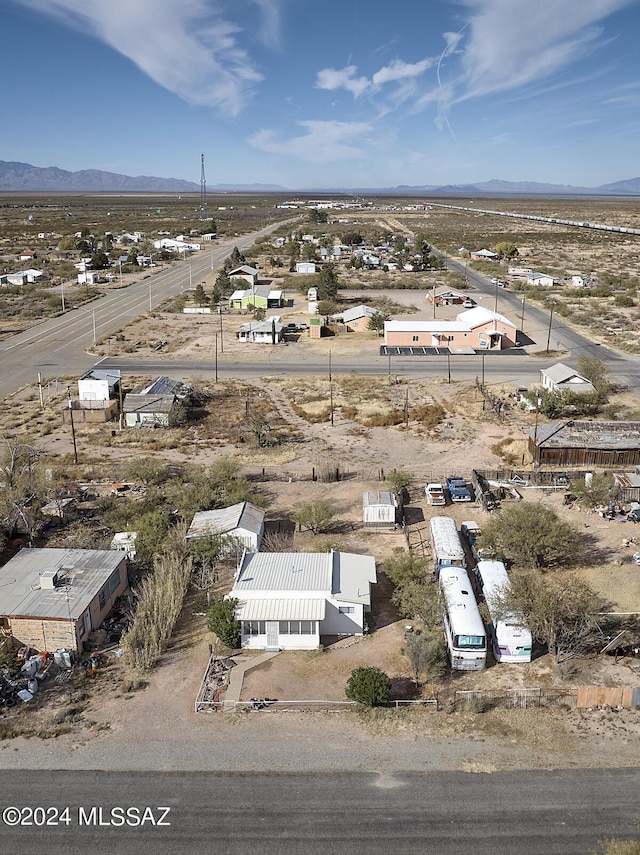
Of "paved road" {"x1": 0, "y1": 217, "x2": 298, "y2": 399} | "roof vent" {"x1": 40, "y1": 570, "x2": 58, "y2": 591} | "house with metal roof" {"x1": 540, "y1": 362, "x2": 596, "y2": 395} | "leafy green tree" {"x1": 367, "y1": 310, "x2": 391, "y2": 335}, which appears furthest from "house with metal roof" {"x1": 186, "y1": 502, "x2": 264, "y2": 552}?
"leafy green tree" {"x1": 367, "y1": 310, "x2": 391, "y2": 335}

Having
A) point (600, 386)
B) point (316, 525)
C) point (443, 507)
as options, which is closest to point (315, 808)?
point (316, 525)

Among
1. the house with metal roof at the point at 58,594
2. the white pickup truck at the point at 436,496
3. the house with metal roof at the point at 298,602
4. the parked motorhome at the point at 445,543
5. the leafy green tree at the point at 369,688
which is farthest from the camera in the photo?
the white pickup truck at the point at 436,496

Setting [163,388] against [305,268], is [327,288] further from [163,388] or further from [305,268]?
[163,388]

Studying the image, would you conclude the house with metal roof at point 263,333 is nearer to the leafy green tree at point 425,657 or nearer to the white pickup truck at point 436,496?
the white pickup truck at point 436,496

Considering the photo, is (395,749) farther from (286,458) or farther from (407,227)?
(407,227)

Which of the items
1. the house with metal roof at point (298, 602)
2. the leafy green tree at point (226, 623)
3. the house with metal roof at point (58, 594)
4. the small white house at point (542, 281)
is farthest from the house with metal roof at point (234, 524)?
the small white house at point (542, 281)

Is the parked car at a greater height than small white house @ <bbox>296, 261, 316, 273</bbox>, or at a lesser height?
lesser

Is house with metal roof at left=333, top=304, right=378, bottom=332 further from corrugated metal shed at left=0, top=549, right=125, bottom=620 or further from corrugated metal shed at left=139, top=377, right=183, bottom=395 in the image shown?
corrugated metal shed at left=0, top=549, right=125, bottom=620
